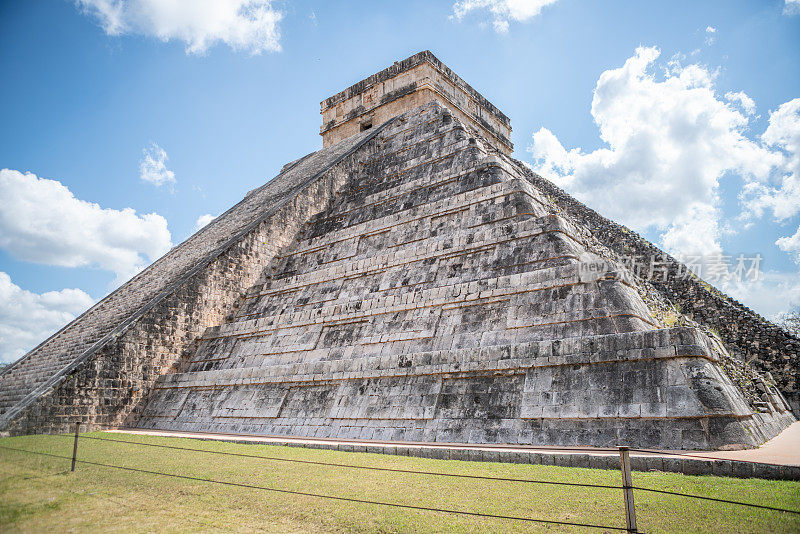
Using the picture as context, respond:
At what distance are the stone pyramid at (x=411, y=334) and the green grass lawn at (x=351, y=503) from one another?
1241 millimetres

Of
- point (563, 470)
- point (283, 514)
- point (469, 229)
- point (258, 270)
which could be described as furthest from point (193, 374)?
point (563, 470)

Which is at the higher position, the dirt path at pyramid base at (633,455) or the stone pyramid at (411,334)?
the stone pyramid at (411,334)

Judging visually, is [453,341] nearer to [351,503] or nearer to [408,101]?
[351,503]

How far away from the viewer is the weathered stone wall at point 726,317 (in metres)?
10.1

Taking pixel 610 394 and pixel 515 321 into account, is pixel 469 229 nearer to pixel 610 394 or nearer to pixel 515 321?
pixel 515 321

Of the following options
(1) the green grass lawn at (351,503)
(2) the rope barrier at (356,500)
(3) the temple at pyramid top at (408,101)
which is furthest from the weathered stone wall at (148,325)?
(1) the green grass lawn at (351,503)

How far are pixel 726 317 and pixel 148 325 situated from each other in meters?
12.6

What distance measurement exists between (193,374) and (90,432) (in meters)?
1.93

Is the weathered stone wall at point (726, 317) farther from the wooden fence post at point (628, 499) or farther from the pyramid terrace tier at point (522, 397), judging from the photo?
the wooden fence post at point (628, 499)

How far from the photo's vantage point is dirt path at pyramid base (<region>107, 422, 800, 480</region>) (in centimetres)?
412

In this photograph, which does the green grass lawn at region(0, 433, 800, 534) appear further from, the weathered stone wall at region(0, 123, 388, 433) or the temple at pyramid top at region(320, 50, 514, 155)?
the temple at pyramid top at region(320, 50, 514, 155)

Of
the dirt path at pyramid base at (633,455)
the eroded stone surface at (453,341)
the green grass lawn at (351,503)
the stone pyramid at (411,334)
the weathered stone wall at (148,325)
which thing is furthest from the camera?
the weathered stone wall at (148,325)

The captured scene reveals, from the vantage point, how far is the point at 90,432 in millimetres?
8891

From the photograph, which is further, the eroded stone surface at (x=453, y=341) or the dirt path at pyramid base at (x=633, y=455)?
the eroded stone surface at (x=453, y=341)
